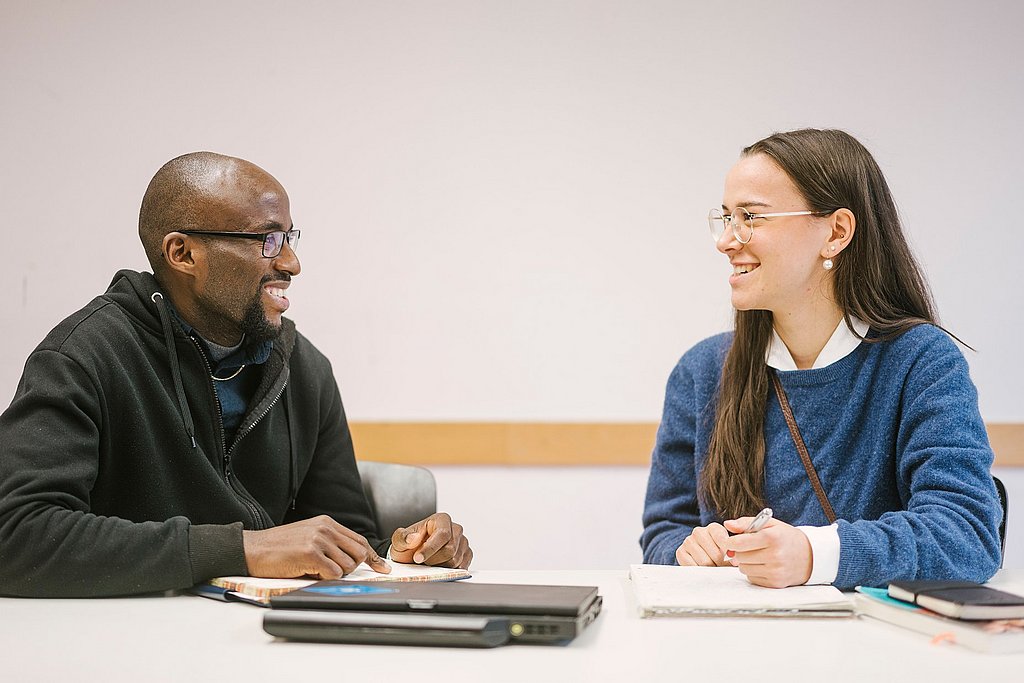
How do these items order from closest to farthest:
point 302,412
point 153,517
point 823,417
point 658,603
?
point 658,603, point 153,517, point 823,417, point 302,412

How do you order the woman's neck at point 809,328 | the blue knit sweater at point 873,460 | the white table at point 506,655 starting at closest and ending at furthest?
the white table at point 506,655 < the blue knit sweater at point 873,460 < the woman's neck at point 809,328

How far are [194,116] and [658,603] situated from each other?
2813mm

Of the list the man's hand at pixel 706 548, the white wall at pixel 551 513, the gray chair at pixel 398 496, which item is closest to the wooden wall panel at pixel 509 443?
the white wall at pixel 551 513

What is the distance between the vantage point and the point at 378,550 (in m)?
2.09

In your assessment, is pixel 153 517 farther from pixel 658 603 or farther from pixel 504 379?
pixel 504 379

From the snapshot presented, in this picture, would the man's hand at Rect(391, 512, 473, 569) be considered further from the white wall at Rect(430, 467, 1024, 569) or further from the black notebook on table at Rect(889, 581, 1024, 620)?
the white wall at Rect(430, 467, 1024, 569)

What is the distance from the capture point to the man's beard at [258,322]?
208 centimetres

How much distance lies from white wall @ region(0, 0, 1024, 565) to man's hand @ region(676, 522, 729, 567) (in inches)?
67.8

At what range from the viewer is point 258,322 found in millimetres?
2094

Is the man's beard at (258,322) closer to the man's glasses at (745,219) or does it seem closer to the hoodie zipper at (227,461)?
the hoodie zipper at (227,461)

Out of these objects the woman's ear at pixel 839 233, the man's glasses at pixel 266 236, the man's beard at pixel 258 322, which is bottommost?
the man's beard at pixel 258 322

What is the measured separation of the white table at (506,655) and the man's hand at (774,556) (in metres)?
0.14


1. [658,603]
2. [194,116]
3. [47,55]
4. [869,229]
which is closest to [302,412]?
[658,603]

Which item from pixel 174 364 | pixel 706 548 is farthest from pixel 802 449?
pixel 174 364
